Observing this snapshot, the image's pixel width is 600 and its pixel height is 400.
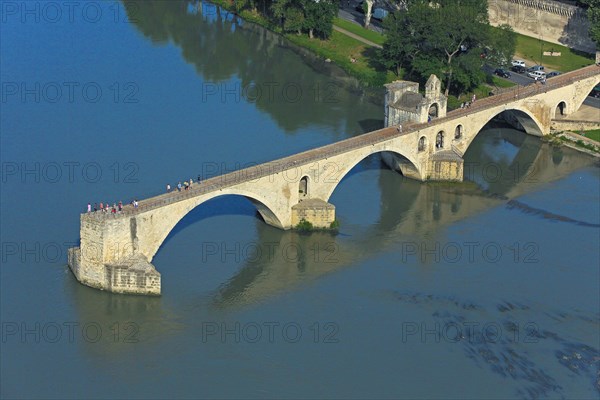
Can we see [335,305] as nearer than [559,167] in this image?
Yes

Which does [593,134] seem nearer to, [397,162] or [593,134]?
[593,134]

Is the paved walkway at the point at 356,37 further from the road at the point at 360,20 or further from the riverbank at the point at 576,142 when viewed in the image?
the riverbank at the point at 576,142

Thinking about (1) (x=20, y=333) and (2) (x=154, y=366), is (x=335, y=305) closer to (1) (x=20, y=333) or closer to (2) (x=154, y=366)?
(2) (x=154, y=366)

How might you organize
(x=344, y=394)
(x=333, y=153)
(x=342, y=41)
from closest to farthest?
(x=344, y=394), (x=333, y=153), (x=342, y=41)

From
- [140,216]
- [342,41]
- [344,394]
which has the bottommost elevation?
[344,394]

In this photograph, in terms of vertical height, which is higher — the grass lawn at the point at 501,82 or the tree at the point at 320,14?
the tree at the point at 320,14

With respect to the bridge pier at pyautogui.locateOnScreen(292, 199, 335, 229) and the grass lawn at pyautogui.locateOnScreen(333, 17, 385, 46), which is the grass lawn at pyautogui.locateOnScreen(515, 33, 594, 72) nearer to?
the grass lawn at pyautogui.locateOnScreen(333, 17, 385, 46)

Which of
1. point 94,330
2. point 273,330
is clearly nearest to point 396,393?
point 273,330

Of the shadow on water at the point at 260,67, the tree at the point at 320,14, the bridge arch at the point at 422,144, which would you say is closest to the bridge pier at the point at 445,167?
the bridge arch at the point at 422,144
